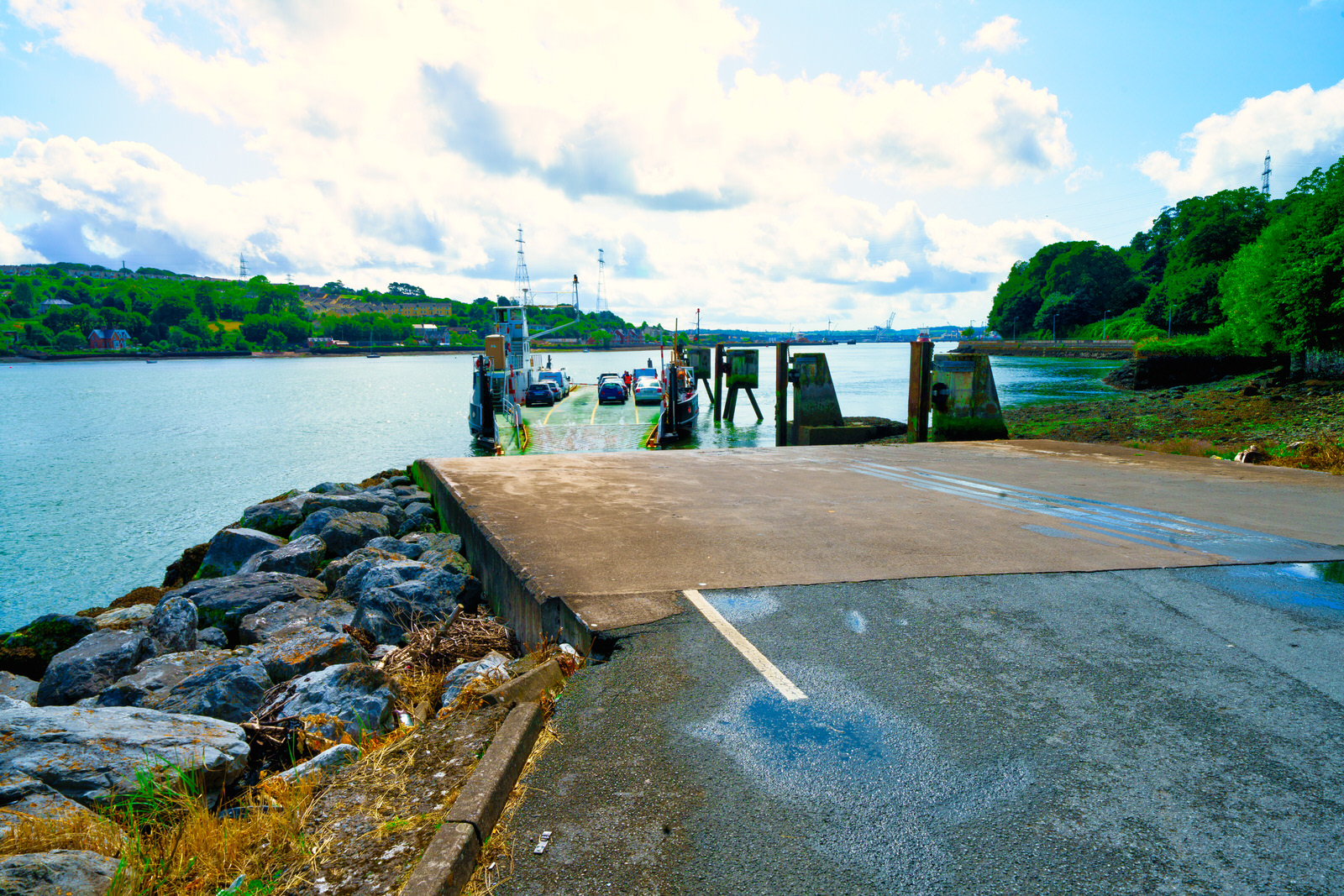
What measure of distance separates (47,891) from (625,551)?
424 cm

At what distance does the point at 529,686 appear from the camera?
3.99m

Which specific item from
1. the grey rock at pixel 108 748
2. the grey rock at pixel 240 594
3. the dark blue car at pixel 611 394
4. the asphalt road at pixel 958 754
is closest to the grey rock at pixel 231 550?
the grey rock at pixel 240 594

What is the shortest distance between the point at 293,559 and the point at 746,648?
7.90m

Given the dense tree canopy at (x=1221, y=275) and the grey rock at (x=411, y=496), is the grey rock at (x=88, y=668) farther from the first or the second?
the dense tree canopy at (x=1221, y=275)

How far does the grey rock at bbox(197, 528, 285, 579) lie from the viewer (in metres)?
11.2

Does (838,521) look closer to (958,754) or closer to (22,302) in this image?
(958,754)

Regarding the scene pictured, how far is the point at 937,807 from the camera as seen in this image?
113 inches

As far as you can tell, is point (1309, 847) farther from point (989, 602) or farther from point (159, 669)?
point (159, 669)

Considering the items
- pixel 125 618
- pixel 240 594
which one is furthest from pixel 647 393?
pixel 240 594

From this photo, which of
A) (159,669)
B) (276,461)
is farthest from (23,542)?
(159,669)

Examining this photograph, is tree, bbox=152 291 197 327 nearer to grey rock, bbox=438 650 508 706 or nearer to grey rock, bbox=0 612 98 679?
grey rock, bbox=0 612 98 679

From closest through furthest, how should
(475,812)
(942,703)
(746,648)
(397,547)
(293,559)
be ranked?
(475,812)
(942,703)
(746,648)
(397,547)
(293,559)

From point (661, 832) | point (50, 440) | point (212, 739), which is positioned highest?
point (661, 832)

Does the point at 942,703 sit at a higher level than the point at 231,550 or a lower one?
higher
